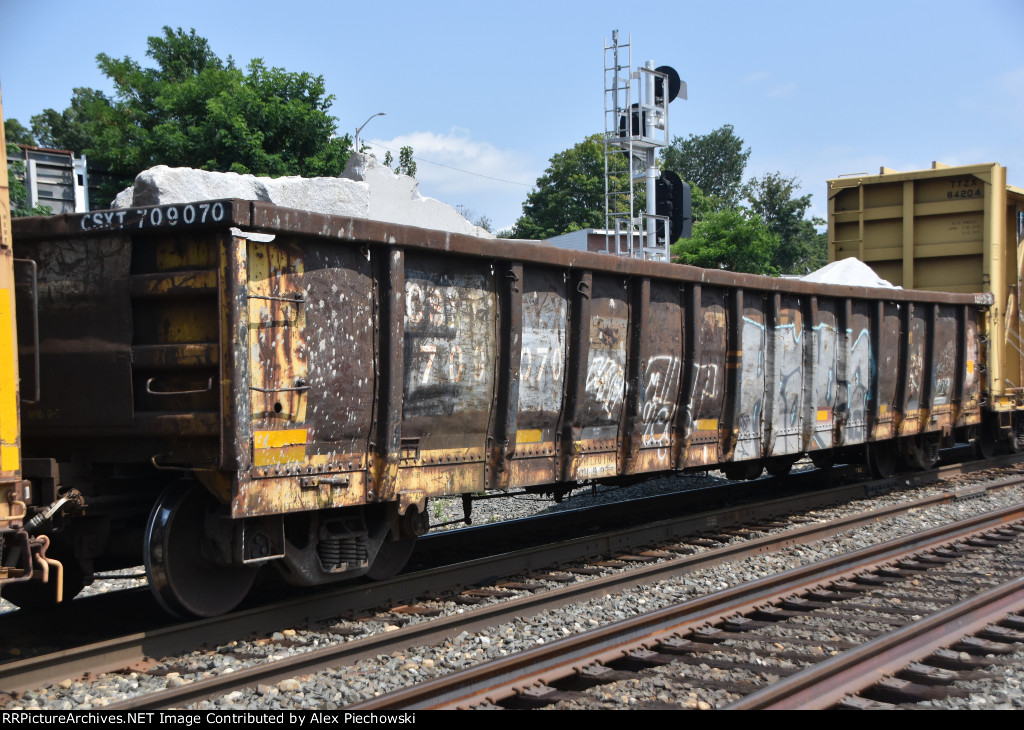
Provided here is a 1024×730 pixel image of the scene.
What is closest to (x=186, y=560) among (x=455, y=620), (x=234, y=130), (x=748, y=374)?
(x=455, y=620)

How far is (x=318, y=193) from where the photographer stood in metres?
8.08

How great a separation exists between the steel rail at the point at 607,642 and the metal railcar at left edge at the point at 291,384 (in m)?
1.65

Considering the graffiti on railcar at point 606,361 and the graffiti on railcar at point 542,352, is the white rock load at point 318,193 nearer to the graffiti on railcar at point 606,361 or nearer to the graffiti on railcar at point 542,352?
the graffiti on railcar at point 542,352

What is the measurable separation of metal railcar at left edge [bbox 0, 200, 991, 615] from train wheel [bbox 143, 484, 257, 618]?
0.04 ft

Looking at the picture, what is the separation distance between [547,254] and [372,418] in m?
2.14

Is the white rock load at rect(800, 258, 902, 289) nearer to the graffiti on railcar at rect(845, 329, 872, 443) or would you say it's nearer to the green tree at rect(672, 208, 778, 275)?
the graffiti on railcar at rect(845, 329, 872, 443)

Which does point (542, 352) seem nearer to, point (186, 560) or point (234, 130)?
point (186, 560)

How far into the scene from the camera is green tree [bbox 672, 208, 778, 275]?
102 ft

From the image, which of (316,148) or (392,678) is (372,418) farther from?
(316,148)

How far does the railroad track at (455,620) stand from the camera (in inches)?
183

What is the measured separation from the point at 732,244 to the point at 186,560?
91.9 ft

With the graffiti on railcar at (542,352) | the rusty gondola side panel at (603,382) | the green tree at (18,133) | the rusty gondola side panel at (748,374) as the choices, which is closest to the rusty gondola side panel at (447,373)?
the graffiti on railcar at (542,352)

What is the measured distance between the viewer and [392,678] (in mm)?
4969

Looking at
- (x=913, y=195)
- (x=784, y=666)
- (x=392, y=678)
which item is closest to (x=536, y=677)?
(x=392, y=678)
